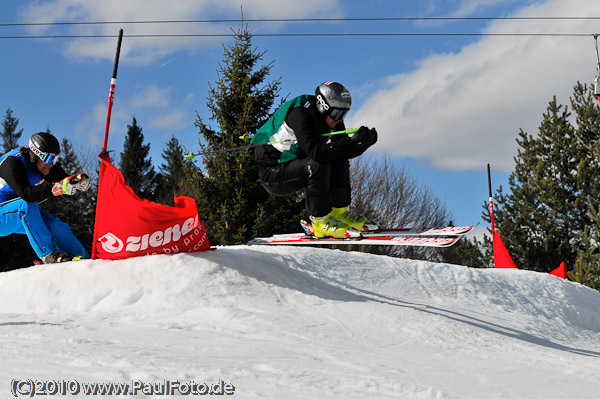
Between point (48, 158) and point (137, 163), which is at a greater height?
point (137, 163)

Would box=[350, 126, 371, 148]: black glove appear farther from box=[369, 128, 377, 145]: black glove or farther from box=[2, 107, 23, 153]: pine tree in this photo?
box=[2, 107, 23, 153]: pine tree

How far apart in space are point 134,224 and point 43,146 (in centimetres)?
168

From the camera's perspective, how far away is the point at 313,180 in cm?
633

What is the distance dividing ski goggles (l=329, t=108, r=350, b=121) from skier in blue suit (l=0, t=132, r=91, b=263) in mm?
2931

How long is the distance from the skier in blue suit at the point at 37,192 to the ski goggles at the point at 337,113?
293 cm

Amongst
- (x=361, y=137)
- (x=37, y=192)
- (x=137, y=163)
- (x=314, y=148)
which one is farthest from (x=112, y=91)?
(x=137, y=163)

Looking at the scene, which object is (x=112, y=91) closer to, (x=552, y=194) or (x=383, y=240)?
(x=383, y=240)

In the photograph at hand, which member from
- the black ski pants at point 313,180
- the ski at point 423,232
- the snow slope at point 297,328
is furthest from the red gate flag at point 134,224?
the ski at point 423,232

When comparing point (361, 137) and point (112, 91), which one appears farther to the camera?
point (112, 91)

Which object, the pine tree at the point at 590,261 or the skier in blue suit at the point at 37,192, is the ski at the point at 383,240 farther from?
the pine tree at the point at 590,261

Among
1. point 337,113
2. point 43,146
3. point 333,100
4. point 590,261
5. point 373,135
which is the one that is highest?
point 333,100

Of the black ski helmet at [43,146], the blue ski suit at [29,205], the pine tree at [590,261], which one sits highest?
the black ski helmet at [43,146]

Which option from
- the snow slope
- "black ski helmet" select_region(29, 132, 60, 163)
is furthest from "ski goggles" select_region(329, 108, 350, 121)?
"black ski helmet" select_region(29, 132, 60, 163)

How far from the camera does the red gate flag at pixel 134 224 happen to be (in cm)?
638
